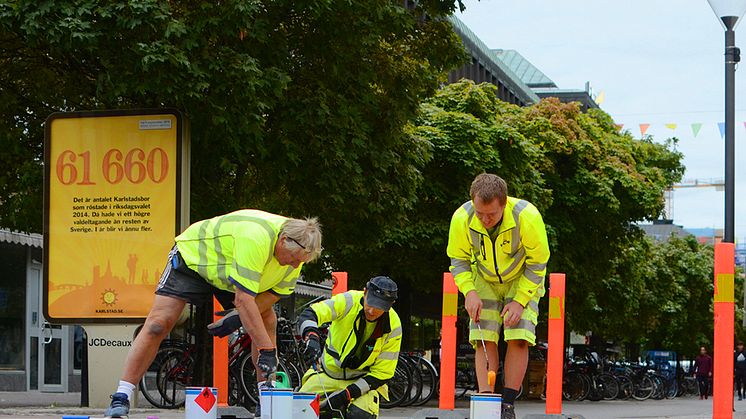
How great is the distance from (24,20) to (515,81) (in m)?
64.2

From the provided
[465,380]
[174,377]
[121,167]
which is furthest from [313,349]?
[465,380]

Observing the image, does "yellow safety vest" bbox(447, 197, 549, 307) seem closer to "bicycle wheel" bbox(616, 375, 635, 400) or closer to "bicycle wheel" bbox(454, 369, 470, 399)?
"bicycle wheel" bbox(454, 369, 470, 399)

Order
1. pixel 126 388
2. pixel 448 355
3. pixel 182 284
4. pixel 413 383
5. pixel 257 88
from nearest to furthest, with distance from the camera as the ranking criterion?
pixel 126 388, pixel 182 284, pixel 448 355, pixel 257 88, pixel 413 383

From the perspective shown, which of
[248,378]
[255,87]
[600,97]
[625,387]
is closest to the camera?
[248,378]

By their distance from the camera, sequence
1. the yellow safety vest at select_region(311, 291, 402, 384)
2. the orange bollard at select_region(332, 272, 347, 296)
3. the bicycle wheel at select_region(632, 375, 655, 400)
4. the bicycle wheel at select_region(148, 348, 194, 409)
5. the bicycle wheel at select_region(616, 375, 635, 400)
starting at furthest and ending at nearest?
1. the bicycle wheel at select_region(632, 375, 655, 400)
2. the bicycle wheel at select_region(616, 375, 635, 400)
3. the bicycle wheel at select_region(148, 348, 194, 409)
4. the orange bollard at select_region(332, 272, 347, 296)
5. the yellow safety vest at select_region(311, 291, 402, 384)

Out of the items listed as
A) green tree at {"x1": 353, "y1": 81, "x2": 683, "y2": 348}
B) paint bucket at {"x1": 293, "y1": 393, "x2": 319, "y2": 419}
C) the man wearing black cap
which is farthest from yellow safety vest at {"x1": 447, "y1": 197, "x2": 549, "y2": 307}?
green tree at {"x1": 353, "y1": 81, "x2": 683, "y2": 348}

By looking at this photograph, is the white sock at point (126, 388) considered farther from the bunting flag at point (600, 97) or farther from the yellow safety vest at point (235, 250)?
the bunting flag at point (600, 97)

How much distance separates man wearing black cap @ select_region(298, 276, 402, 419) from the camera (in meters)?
8.98

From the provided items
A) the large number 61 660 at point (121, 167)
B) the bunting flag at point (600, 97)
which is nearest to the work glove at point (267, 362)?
the large number 61 660 at point (121, 167)

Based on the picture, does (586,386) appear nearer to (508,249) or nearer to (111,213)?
(111,213)

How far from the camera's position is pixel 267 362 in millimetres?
7258

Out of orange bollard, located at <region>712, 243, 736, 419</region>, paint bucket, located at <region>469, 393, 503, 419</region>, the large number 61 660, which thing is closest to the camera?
paint bucket, located at <region>469, 393, 503, 419</region>

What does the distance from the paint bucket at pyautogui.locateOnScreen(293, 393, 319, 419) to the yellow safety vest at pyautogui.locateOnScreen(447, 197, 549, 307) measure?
2321 millimetres

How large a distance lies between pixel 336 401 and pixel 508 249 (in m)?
1.65
